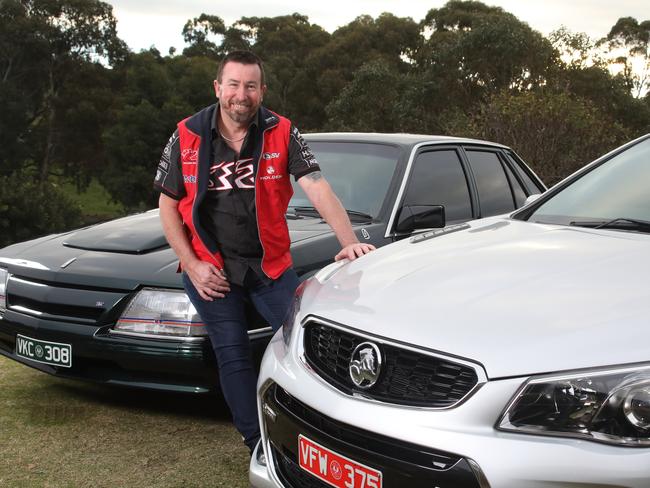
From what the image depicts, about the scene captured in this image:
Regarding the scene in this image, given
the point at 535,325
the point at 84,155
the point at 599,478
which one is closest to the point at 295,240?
the point at 535,325

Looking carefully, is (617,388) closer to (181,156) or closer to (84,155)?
(181,156)

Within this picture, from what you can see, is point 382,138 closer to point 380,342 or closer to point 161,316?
point 161,316

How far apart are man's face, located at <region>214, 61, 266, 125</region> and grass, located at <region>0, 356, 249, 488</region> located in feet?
5.01

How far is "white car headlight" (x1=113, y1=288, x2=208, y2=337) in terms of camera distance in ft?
12.2

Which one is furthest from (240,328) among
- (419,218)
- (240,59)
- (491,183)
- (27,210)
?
(27,210)

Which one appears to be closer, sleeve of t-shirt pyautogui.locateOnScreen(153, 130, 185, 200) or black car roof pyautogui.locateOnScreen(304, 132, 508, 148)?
sleeve of t-shirt pyautogui.locateOnScreen(153, 130, 185, 200)

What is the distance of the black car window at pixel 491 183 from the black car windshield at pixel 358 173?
2.58 feet

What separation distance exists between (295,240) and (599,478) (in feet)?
8.06

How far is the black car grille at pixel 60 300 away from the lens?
12.8 ft

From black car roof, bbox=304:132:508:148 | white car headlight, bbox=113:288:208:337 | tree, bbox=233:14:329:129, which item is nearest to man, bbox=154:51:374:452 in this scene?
white car headlight, bbox=113:288:208:337

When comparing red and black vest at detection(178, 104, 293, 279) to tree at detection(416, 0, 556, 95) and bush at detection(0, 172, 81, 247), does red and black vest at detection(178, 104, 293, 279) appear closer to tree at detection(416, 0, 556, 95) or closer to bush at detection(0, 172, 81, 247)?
bush at detection(0, 172, 81, 247)

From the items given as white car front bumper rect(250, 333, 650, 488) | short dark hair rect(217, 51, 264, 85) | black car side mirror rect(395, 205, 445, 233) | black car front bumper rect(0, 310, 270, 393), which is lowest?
black car front bumper rect(0, 310, 270, 393)

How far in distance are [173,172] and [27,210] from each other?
80.9 ft

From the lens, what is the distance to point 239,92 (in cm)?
326
